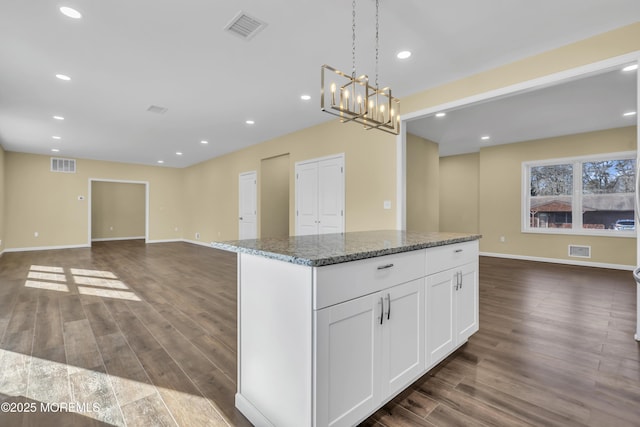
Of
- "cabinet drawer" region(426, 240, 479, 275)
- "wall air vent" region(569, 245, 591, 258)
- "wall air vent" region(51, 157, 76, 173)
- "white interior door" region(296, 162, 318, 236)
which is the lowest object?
"wall air vent" region(569, 245, 591, 258)

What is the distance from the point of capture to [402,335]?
1.70m

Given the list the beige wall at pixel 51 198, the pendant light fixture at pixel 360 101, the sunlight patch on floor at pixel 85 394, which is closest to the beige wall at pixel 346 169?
the pendant light fixture at pixel 360 101

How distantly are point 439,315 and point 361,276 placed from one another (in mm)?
956

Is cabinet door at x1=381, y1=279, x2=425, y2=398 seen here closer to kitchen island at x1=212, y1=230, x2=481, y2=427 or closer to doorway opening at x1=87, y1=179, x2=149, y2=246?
kitchen island at x1=212, y1=230, x2=481, y2=427

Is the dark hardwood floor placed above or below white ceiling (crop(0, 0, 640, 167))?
below

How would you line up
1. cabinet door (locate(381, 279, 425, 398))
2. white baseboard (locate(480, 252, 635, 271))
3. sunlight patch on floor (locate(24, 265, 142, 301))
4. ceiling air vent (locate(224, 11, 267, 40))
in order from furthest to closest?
white baseboard (locate(480, 252, 635, 271)), sunlight patch on floor (locate(24, 265, 142, 301)), ceiling air vent (locate(224, 11, 267, 40)), cabinet door (locate(381, 279, 425, 398))

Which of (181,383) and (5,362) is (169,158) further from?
(181,383)

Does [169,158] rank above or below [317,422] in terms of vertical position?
above

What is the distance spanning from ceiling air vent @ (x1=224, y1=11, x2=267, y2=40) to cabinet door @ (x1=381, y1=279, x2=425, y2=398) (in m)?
2.43

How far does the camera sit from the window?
5684 mm

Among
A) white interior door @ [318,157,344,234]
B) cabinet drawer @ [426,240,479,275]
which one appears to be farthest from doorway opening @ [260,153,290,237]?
cabinet drawer @ [426,240,479,275]

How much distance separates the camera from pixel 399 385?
169cm

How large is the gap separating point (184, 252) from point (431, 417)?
7488 mm

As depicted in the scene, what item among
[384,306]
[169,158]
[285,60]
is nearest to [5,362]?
[384,306]
